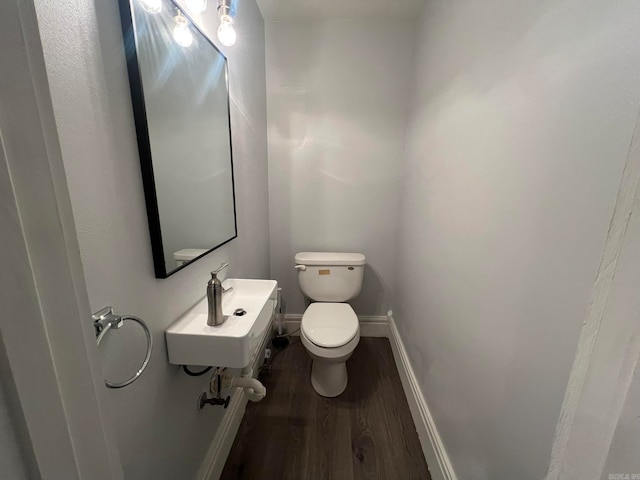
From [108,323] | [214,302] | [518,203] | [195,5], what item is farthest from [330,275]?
[195,5]

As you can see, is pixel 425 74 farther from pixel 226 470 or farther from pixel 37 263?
pixel 226 470

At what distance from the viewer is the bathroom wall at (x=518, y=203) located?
0.49 meters

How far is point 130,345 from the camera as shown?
0.65m

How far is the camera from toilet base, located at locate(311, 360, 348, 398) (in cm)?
155

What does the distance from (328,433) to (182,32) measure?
1.90 m

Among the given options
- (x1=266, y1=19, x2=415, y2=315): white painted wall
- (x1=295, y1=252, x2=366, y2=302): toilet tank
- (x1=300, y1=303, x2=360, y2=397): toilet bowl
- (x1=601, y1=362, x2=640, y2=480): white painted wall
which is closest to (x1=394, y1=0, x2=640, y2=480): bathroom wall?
(x1=601, y1=362, x2=640, y2=480): white painted wall

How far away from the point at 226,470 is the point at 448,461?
3.31 feet

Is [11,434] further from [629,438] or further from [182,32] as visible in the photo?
[182,32]

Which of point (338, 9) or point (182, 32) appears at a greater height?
point (338, 9)

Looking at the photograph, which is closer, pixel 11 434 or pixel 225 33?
pixel 11 434

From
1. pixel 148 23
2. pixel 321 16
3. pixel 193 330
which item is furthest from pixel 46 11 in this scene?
pixel 321 16

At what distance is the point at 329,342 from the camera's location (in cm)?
143

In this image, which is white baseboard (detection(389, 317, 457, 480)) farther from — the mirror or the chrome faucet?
the mirror

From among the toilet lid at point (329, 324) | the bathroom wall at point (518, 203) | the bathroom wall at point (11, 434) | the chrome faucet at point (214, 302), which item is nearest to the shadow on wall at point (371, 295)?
the toilet lid at point (329, 324)
